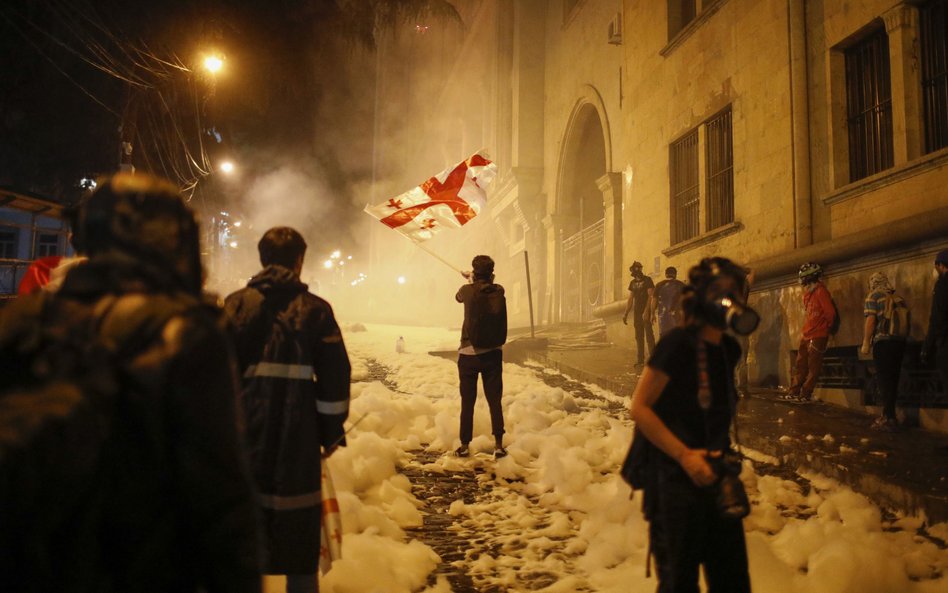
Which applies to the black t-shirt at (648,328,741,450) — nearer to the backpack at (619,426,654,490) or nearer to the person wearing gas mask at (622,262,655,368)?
the backpack at (619,426,654,490)

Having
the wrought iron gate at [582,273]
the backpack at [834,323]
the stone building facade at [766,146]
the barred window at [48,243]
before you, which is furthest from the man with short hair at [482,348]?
the barred window at [48,243]

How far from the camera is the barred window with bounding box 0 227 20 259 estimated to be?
25625 mm

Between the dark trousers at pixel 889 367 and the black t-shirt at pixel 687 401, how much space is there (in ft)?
18.6

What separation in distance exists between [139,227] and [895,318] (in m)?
7.59

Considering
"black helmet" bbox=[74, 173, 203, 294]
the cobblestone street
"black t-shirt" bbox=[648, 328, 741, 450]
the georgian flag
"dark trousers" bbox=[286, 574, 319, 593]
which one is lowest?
the cobblestone street

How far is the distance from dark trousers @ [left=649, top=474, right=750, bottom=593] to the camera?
0.18ft

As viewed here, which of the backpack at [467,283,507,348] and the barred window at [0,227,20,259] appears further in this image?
the barred window at [0,227,20,259]

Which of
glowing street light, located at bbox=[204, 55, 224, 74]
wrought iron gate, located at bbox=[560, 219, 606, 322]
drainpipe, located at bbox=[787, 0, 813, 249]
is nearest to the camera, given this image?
drainpipe, located at bbox=[787, 0, 813, 249]

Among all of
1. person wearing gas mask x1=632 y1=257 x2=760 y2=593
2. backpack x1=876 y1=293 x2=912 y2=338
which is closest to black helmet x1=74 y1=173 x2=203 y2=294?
person wearing gas mask x1=632 y1=257 x2=760 y2=593

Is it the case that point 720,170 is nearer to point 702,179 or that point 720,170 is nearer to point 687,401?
point 702,179

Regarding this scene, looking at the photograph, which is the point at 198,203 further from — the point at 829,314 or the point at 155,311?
the point at 155,311

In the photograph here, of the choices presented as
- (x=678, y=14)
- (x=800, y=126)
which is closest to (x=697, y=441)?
(x=800, y=126)

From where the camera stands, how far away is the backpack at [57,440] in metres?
1.22

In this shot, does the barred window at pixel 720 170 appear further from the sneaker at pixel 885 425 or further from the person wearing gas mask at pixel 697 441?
the person wearing gas mask at pixel 697 441
